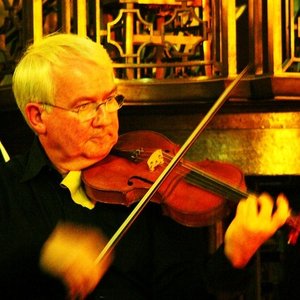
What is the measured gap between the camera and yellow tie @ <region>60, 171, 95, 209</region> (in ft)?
10.2

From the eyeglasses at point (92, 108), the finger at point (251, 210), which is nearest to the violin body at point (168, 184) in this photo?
the eyeglasses at point (92, 108)

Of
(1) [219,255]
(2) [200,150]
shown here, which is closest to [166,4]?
(2) [200,150]

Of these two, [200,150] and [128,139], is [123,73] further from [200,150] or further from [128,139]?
[128,139]

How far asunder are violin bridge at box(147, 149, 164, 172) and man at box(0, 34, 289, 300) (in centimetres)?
25

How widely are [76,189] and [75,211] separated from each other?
0.31ft

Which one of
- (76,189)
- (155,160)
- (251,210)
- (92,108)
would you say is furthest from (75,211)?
(251,210)

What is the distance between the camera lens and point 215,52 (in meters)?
4.38

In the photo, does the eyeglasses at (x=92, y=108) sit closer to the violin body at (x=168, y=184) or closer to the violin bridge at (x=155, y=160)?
the violin body at (x=168, y=184)

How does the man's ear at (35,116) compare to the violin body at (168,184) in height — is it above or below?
above

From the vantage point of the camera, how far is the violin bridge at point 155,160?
11.0ft

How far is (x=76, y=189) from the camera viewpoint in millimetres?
3111

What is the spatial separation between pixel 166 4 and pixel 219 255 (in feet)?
6.27

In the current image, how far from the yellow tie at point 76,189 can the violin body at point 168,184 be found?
0.10 ft

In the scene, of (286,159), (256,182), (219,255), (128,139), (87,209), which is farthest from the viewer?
(256,182)
